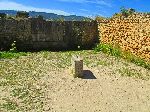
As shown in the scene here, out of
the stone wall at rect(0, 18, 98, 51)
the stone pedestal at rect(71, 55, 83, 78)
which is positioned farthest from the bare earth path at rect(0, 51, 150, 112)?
the stone wall at rect(0, 18, 98, 51)

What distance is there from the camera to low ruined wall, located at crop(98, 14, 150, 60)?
16109 millimetres

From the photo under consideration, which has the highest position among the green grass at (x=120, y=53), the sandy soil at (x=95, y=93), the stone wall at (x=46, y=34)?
the stone wall at (x=46, y=34)

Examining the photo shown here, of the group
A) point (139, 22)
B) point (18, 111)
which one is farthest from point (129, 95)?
point (139, 22)

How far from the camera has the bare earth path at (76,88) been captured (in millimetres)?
9883

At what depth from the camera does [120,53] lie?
18.6 metres

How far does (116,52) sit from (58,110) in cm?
1002

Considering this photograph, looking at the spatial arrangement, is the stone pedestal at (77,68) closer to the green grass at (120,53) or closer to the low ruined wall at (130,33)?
the green grass at (120,53)

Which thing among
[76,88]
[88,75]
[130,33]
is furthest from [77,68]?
[130,33]

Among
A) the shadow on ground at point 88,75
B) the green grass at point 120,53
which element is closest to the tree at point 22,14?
the green grass at point 120,53

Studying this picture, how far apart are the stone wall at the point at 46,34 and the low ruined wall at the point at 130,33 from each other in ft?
3.49

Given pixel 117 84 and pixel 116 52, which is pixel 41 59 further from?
pixel 117 84

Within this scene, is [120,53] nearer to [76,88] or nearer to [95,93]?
[76,88]

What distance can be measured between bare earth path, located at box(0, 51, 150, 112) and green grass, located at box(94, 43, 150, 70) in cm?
42

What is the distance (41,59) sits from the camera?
17.2m
